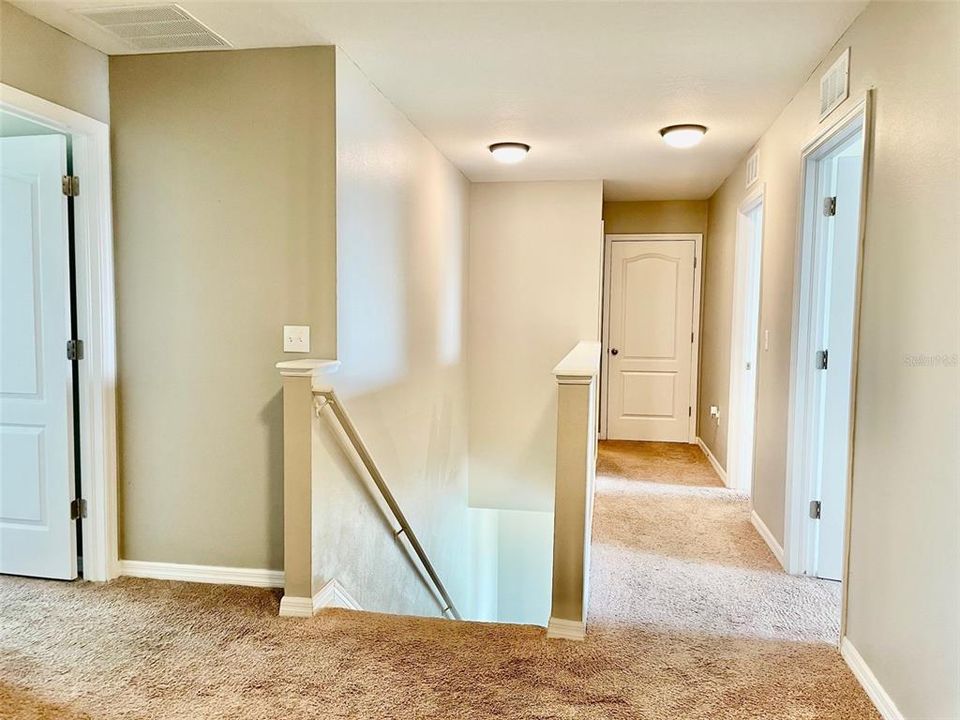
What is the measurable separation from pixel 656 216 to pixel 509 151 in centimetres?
261

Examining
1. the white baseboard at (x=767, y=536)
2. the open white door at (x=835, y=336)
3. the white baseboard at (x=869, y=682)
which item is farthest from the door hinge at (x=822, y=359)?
the white baseboard at (x=869, y=682)

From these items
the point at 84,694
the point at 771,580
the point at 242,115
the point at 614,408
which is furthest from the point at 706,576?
the point at 614,408

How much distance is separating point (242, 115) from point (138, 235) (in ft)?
2.34

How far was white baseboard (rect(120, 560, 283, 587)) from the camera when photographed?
2756mm

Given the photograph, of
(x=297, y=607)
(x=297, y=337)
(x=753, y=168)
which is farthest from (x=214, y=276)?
(x=753, y=168)

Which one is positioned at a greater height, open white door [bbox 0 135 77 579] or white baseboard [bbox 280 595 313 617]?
open white door [bbox 0 135 77 579]

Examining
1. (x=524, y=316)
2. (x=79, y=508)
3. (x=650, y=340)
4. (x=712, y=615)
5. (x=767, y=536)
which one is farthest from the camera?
(x=650, y=340)

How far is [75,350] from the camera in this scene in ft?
8.99

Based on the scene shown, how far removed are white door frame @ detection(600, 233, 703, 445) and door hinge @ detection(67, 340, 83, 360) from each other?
4.50m

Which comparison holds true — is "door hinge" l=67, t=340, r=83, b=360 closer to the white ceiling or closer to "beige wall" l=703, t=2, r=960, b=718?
the white ceiling

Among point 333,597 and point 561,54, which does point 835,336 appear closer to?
point 561,54

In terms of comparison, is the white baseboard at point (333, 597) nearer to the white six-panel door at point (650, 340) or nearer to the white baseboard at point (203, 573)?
the white baseboard at point (203, 573)

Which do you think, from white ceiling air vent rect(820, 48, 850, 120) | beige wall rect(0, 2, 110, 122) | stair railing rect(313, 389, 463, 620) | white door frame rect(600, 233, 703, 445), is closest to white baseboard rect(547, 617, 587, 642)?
stair railing rect(313, 389, 463, 620)

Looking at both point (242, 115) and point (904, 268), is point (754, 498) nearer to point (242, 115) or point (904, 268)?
point (904, 268)
